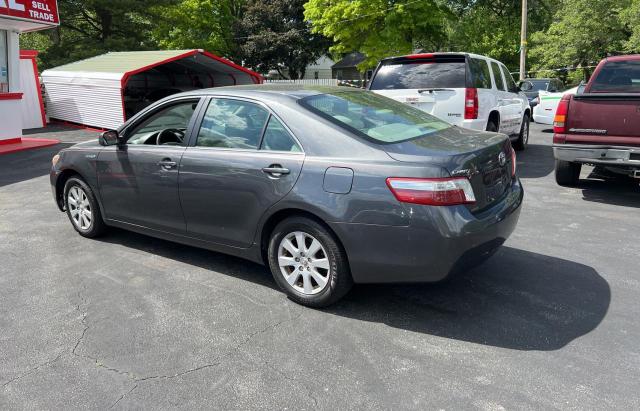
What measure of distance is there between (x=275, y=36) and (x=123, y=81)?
31797 mm

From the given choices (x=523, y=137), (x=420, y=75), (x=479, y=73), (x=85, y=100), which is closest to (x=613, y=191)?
(x=479, y=73)

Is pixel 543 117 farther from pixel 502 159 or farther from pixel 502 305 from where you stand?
pixel 502 305

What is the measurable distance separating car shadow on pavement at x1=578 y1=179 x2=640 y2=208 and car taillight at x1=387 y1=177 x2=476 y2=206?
14.4 ft

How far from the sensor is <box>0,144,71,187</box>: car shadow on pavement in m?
9.48

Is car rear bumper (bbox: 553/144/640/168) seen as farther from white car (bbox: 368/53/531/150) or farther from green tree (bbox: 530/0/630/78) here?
green tree (bbox: 530/0/630/78)

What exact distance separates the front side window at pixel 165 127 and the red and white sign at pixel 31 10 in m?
9.53

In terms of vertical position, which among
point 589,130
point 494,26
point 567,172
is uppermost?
point 494,26

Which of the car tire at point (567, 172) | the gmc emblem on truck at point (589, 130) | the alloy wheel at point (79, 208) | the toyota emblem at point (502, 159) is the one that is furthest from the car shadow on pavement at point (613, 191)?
the alloy wheel at point (79, 208)

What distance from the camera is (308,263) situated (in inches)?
148

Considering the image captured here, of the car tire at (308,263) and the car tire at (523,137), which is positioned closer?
the car tire at (308,263)

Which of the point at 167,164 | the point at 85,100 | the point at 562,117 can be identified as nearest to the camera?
the point at 167,164

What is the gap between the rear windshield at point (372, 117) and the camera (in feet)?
12.4

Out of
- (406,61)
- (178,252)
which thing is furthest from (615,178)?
(178,252)

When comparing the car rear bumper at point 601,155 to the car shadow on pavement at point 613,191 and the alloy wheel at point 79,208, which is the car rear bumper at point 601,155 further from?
the alloy wheel at point 79,208
